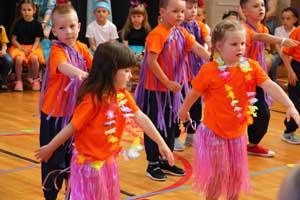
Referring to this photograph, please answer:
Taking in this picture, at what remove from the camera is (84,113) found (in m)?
2.49

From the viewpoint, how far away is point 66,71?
2.90 m

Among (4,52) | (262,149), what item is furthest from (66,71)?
(4,52)

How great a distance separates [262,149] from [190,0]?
143cm

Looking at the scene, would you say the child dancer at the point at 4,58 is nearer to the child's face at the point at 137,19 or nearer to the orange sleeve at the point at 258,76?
the child's face at the point at 137,19

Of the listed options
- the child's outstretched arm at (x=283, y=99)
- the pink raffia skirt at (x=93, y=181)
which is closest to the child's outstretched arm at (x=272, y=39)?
the child's outstretched arm at (x=283, y=99)

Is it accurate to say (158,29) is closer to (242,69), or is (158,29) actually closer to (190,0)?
(190,0)

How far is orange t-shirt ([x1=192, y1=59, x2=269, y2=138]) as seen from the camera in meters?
3.03

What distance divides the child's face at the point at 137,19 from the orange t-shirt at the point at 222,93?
193 inches

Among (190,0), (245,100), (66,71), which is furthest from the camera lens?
(190,0)

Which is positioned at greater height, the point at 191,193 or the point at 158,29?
the point at 158,29

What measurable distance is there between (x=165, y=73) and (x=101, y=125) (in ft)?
5.03

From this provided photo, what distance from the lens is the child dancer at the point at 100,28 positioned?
25.4 feet

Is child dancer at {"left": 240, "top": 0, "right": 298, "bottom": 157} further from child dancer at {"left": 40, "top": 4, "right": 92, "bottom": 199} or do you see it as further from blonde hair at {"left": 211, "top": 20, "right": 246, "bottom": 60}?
child dancer at {"left": 40, "top": 4, "right": 92, "bottom": 199}

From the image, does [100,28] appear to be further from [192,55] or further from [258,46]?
[258,46]
